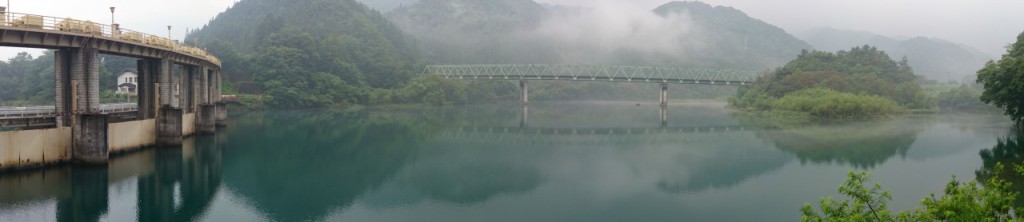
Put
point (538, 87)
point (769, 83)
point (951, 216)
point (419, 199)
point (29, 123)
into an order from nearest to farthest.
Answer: point (951, 216), point (419, 199), point (29, 123), point (769, 83), point (538, 87)

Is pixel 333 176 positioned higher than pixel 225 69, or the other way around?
pixel 225 69

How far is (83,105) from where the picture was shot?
3167cm

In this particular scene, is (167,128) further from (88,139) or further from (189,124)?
(88,139)

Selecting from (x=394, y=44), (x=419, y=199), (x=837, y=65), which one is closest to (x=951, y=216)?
(x=419, y=199)

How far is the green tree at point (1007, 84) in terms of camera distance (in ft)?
121

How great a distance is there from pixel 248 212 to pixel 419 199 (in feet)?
20.8

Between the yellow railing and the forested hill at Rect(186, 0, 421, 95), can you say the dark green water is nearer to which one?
the yellow railing

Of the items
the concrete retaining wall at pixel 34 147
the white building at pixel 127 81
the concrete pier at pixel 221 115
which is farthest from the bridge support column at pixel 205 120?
the white building at pixel 127 81

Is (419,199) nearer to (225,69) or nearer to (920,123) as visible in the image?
(920,123)

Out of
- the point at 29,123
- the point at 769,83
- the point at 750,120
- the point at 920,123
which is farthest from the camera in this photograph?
the point at 769,83

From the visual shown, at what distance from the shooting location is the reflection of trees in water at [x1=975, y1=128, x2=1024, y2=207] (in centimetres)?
2690

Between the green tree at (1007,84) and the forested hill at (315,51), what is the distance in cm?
8095

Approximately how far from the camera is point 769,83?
98.5 meters

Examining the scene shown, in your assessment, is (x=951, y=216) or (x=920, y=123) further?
(x=920, y=123)
